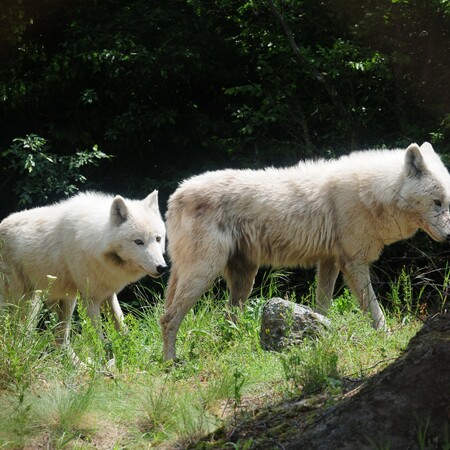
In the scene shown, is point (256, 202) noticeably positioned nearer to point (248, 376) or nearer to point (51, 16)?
point (248, 376)

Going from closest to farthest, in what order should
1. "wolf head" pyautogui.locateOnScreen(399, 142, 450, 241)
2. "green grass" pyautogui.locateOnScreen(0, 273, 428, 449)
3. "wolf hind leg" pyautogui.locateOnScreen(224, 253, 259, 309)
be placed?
"green grass" pyautogui.locateOnScreen(0, 273, 428, 449) < "wolf head" pyautogui.locateOnScreen(399, 142, 450, 241) < "wolf hind leg" pyautogui.locateOnScreen(224, 253, 259, 309)

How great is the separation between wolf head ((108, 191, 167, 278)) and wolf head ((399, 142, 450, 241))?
2393 millimetres

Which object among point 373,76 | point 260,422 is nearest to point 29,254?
point 260,422

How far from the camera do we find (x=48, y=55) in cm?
1203

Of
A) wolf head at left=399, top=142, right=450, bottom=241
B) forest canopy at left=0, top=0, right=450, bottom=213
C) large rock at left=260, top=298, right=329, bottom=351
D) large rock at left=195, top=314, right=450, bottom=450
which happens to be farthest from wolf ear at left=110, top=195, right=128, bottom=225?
large rock at left=195, top=314, right=450, bottom=450

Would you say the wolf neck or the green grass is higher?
the wolf neck

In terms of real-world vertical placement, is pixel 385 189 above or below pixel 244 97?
below

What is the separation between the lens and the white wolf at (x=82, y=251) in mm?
7438

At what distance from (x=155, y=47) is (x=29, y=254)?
15.7ft

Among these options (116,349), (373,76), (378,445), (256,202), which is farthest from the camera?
(373,76)

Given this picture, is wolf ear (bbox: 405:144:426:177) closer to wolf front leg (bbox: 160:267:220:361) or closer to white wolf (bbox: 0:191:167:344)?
wolf front leg (bbox: 160:267:220:361)

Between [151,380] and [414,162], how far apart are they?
3445 millimetres

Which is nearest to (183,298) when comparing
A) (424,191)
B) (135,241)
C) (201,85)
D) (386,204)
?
(135,241)

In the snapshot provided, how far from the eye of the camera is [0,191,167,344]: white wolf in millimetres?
7438
